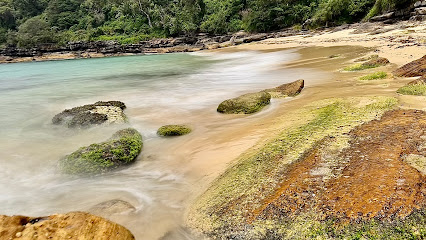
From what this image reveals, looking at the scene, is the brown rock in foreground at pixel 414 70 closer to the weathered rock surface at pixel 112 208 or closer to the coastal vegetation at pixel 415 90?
the coastal vegetation at pixel 415 90

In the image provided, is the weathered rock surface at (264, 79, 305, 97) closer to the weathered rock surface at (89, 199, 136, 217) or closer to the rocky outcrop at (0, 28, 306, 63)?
the weathered rock surface at (89, 199, 136, 217)

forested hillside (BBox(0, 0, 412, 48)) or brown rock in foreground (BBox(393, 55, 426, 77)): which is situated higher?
forested hillside (BBox(0, 0, 412, 48))

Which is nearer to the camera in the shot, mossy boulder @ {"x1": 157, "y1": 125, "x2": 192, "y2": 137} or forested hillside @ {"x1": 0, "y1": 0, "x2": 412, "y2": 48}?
mossy boulder @ {"x1": 157, "y1": 125, "x2": 192, "y2": 137}

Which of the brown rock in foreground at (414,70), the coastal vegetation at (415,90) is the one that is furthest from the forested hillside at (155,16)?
the coastal vegetation at (415,90)

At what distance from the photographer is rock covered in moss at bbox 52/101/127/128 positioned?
725cm

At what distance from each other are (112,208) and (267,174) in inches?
83.3

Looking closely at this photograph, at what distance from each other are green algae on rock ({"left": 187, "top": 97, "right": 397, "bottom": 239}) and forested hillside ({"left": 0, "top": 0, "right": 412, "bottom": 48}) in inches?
1188

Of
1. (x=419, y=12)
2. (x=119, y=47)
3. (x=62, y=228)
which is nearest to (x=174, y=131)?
(x=62, y=228)

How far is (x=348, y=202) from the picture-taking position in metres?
2.55

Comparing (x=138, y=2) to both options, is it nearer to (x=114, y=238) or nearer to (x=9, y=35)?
(x=9, y=35)

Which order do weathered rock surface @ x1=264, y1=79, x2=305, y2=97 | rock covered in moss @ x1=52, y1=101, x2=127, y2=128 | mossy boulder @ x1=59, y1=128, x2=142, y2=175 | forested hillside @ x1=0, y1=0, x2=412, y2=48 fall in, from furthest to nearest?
1. forested hillside @ x1=0, y1=0, x2=412, y2=48
2. weathered rock surface @ x1=264, y1=79, x2=305, y2=97
3. rock covered in moss @ x1=52, y1=101, x2=127, y2=128
4. mossy boulder @ x1=59, y1=128, x2=142, y2=175

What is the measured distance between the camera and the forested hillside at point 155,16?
35750 millimetres

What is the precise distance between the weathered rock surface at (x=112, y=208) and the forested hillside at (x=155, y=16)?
33470 millimetres

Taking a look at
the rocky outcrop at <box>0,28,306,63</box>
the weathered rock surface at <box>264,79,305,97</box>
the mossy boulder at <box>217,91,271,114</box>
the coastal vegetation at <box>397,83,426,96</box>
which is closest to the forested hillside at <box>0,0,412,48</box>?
the rocky outcrop at <box>0,28,306,63</box>
